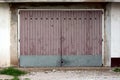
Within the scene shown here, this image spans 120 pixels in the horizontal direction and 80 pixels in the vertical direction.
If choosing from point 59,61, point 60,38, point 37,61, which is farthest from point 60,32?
point 37,61

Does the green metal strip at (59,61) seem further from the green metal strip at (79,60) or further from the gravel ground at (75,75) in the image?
the gravel ground at (75,75)

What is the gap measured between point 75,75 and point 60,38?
92.7 inches

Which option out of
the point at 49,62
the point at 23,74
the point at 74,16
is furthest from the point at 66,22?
the point at 23,74

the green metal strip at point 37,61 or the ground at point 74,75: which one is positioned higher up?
the green metal strip at point 37,61

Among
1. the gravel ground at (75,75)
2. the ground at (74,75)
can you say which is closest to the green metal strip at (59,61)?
the ground at (74,75)

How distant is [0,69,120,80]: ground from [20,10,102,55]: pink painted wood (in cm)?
116

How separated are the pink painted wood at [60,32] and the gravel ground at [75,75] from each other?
1.21m

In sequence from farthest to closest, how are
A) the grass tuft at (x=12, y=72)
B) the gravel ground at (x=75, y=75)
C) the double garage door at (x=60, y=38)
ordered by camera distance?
the double garage door at (x=60, y=38), the grass tuft at (x=12, y=72), the gravel ground at (x=75, y=75)

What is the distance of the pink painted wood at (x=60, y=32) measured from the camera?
64.1ft

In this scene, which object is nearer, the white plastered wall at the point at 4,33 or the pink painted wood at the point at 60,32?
the white plastered wall at the point at 4,33

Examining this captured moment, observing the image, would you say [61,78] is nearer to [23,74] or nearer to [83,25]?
[23,74]

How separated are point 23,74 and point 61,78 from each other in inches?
69.2

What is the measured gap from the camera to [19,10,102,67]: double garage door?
1953cm

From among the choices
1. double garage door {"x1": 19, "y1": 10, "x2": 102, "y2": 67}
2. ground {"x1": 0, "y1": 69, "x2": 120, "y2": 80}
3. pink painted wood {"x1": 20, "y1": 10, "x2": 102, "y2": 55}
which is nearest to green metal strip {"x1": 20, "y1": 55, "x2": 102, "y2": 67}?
double garage door {"x1": 19, "y1": 10, "x2": 102, "y2": 67}
